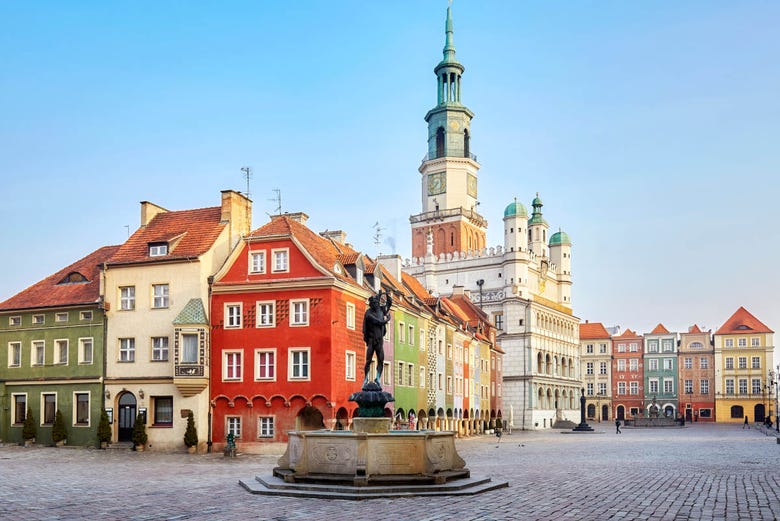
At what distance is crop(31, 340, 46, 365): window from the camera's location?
4648 centimetres

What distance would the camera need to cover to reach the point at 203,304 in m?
43.2

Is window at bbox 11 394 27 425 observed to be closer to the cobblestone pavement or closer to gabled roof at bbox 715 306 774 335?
the cobblestone pavement

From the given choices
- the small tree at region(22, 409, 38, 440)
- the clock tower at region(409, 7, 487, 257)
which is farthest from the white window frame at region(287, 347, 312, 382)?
the clock tower at region(409, 7, 487, 257)

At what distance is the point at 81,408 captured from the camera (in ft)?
147

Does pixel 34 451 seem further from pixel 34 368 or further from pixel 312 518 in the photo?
pixel 312 518

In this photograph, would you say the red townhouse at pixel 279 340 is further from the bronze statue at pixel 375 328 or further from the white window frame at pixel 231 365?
the bronze statue at pixel 375 328

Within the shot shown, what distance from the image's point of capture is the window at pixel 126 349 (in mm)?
44219

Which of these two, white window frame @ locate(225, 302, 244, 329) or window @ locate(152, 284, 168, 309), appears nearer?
white window frame @ locate(225, 302, 244, 329)

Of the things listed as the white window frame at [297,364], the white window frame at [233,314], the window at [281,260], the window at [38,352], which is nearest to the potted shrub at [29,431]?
the window at [38,352]

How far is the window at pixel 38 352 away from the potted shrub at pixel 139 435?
810cm

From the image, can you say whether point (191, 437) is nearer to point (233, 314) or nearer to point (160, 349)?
point (160, 349)

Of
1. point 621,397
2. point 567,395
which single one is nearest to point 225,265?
point 567,395

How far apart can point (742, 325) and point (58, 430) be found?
10828 centimetres

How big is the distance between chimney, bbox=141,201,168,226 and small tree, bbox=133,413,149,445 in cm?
Answer: 1169
